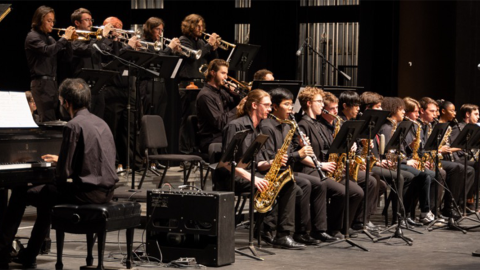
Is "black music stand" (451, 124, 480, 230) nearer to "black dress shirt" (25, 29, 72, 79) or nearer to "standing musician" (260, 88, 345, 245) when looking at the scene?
"standing musician" (260, 88, 345, 245)

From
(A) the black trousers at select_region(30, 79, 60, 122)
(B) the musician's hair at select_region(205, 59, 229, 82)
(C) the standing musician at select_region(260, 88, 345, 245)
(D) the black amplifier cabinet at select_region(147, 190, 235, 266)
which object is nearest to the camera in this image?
(D) the black amplifier cabinet at select_region(147, 190, 235, 266)

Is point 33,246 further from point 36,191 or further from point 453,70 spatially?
point 453,70

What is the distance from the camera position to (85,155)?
5.12m

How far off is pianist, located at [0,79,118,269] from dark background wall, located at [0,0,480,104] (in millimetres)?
5603

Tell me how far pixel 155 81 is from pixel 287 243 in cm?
Answer: 377

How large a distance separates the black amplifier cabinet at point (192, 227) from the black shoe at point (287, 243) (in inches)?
37.9

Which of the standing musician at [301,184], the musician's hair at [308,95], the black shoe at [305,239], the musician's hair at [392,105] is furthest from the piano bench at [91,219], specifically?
the musician's hair at [392,105]

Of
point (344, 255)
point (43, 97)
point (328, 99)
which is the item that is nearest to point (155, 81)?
point (43, 97)

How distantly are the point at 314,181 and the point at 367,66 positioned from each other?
17.3ft

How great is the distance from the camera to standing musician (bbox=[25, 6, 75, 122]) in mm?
8281

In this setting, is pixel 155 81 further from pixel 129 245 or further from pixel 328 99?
pixel 129 245

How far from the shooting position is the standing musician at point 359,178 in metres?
7.96

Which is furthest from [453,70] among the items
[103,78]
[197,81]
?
[103,78]

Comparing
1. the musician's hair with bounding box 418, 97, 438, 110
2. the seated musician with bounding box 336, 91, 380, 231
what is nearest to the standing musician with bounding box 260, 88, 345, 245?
the seated musician with bounding box 336, 91, 380, 231
